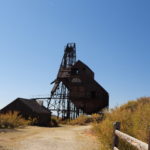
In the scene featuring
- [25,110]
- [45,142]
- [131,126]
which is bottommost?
[45,142]

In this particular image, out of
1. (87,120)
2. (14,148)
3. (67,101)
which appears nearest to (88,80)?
(67,101)

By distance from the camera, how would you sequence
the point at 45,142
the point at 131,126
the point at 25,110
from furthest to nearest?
1. the point at 25,110
2. the point at 45,142
3. the point at 131,126

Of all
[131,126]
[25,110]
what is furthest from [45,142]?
[25,110]

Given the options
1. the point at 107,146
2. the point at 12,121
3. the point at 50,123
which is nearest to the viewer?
the point at 107,146

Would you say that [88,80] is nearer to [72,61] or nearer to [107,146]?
[72,61]

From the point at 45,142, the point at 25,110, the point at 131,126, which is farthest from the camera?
→ the point at 25,110

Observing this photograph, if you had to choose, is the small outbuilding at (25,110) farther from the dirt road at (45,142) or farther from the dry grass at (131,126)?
the dry grass at (131,126)

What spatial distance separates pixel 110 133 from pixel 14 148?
180 inches

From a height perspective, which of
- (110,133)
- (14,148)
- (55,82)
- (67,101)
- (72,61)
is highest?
(72,61)

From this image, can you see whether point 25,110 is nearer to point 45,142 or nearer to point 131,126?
point 45,142

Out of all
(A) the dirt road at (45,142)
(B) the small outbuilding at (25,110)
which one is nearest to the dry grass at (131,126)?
(A) the dirt road at (45,142)

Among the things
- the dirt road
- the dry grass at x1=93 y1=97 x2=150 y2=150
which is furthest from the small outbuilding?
the dry grass at x1=93 y1=97 x2=150 y2=150

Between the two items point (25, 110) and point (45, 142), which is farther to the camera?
point (25, 110)

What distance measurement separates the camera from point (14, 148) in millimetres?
10984
